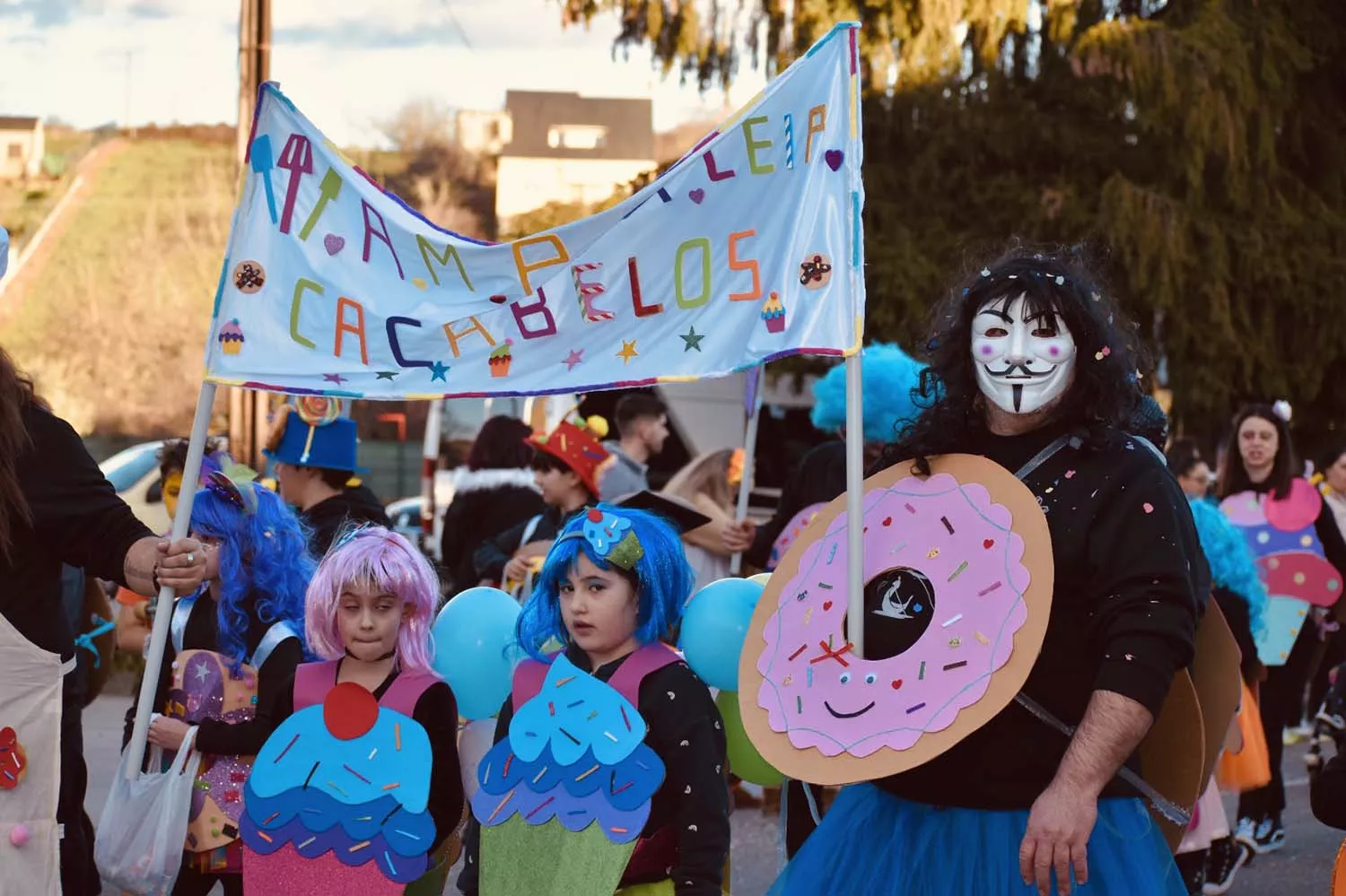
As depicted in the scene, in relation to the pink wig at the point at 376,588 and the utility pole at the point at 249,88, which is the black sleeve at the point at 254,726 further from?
the utility pole at the point at 249,88

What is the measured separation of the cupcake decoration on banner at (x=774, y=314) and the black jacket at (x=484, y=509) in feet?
13.1

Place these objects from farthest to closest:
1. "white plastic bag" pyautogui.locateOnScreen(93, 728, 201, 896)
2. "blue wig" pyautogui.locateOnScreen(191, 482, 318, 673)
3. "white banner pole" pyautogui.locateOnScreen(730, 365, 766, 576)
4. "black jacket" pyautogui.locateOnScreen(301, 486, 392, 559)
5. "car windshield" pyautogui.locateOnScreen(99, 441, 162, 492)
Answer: "car windshield" pyautogui.locateOnScreen(99, 441, 162, 492), "white banner pole" pyautogui.locateOnScreen(730, 365, 766, 576), "black jacket" pyautogui.locateOnScreen(301, 486, 392, 559), "blue wig" pyautogui.locateOnScreen(191, 482, 318, 673), "white plastic bag" pyautogui.locateOnScreen(93, 728, 201, 896)

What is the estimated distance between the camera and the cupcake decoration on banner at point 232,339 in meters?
4.41

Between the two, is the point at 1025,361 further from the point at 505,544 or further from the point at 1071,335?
the point at 505,544

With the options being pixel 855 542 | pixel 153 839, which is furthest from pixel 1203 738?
pixel 153 839

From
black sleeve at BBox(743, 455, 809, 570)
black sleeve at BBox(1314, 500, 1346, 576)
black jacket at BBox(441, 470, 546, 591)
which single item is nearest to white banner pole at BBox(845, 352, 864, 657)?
black sleeve at BBox(743, 455, 809, 570)

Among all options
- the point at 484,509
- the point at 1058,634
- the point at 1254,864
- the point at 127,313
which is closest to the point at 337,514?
the point at 484,509

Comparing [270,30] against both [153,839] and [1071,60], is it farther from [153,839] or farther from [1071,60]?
[1071,60]

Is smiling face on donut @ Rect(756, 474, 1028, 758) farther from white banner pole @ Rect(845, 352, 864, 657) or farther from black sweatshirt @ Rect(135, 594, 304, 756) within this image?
black sweatshirt @ Rect(135, 594, 304, 756)

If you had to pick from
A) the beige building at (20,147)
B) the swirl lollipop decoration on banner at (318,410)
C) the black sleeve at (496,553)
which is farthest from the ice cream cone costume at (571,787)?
the beige building at (20,147)

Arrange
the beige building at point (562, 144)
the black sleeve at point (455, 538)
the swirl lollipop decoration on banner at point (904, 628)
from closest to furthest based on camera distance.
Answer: the swirl lollipop decoration on banner at point (904, 628) → the black sleeve at point (455, 538) → the beige building at point (562, 144)

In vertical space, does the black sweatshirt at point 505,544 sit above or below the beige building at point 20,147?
below

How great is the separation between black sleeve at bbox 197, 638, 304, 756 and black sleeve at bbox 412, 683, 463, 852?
1.20 ft

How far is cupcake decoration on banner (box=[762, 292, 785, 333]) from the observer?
13.0ft
